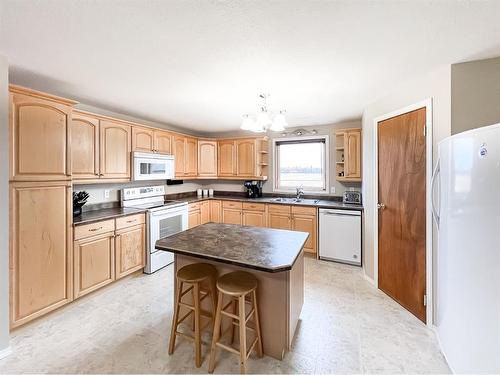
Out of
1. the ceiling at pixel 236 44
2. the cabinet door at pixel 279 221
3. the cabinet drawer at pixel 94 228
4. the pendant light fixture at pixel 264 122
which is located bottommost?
the cabinet door at pixel 279 221

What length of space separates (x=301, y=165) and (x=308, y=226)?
1.32 metres

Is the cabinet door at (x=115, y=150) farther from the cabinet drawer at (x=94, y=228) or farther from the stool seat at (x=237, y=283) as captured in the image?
the stool seat at (x=237, y=283)

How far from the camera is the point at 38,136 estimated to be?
2.09 m

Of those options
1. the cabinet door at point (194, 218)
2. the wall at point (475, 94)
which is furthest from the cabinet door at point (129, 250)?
the wall at point (475, 94)

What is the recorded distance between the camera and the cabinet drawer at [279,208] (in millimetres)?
4019

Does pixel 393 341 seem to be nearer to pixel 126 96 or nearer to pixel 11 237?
pixel 11 237

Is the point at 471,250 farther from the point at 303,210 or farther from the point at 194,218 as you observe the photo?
the point at 194,218

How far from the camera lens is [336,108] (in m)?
3.31

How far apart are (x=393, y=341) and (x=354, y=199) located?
89.1 inches

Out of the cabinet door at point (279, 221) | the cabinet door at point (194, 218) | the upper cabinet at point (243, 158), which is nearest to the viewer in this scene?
the cabinet door at point (279, 221)

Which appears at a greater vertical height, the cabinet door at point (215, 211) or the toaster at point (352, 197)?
the toaster at point (352, 197)

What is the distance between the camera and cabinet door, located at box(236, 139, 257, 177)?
4.62 meters

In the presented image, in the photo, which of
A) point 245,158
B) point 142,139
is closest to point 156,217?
point 142,139

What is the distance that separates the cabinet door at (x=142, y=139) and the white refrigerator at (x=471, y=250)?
3.53 m
